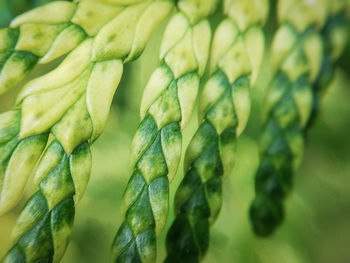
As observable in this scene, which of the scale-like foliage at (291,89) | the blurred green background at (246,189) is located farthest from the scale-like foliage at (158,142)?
the scale-like foliage at (291,89)

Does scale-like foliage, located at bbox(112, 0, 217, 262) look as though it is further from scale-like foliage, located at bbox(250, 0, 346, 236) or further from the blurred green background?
scale-like foliage, located at bbox(250, 0, 346, 236)

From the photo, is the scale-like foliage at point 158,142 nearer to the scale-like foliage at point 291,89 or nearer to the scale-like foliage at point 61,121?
the scale-like foliage at point 61,121

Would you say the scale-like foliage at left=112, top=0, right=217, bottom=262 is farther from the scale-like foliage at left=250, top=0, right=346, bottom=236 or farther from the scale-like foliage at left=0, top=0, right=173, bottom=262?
the scale-like foliage at left=250, top=0, right=346, bottom=236

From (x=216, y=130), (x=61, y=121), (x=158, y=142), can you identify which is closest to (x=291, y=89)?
(x=216, y=130)

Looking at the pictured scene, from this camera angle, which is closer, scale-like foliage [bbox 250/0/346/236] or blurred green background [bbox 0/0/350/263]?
blurred green background [bbox 0/0/350/263]

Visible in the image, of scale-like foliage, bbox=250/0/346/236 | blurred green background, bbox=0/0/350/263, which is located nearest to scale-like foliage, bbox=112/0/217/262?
blurred green background, bbox=0/0/350/263

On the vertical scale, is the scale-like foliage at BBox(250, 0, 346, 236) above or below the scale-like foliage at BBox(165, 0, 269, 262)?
below

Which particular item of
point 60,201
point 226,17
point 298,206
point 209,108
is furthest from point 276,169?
point 60,201
